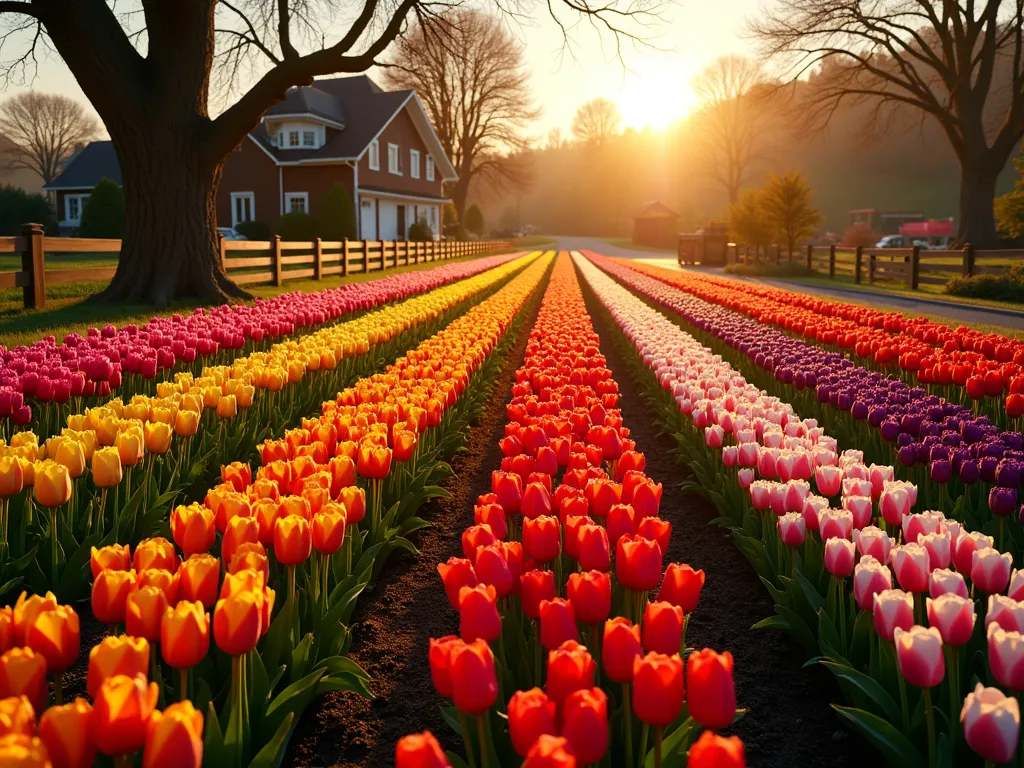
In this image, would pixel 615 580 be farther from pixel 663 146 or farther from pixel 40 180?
pixel 663 146

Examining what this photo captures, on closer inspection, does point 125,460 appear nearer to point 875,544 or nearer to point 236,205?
point 875,544

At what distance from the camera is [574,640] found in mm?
1805

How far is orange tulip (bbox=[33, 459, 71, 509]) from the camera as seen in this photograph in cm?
283

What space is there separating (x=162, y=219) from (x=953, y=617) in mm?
12900

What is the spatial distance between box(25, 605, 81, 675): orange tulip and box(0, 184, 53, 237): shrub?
3991 cm

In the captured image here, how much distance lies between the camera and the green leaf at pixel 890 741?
1.96 meters

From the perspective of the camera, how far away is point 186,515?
244 centimetres

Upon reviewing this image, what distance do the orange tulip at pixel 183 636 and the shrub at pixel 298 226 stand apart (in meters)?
32.8

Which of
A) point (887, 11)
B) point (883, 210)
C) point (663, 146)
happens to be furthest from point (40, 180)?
point (883, 210)

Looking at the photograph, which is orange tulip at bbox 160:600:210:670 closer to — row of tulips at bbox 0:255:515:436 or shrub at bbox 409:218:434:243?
row of tulips at bbox 0:255:515:436

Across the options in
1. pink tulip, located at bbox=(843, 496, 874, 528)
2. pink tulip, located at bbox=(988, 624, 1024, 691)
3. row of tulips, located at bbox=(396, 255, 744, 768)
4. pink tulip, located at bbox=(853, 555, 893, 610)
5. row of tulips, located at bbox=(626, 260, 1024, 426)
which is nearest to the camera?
row of tulips, located at bbox=(396, 255, 744, 768)

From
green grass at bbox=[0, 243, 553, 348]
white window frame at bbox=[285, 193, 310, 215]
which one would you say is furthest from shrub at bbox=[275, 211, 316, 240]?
green grass at bbox=[0, 243, 553, 348]

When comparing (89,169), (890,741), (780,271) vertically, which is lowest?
(890,741)

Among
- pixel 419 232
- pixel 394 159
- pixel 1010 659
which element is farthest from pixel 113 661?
pixel 394 159
